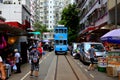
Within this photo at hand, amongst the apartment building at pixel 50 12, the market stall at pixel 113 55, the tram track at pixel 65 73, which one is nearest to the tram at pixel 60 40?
the tram track at pixel 65 73

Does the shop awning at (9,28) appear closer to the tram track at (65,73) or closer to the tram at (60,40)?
the tram track at (65,73)

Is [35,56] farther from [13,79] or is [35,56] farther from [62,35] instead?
[62,35]

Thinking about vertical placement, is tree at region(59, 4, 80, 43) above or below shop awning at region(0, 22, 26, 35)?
above

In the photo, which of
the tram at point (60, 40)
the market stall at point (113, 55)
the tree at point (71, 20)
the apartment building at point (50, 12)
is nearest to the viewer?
the market stall at point (113, 55)

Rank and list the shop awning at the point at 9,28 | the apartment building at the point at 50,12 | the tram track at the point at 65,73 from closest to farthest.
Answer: the tram track at the point at 65,73, the shop awning at the point at 9,28, the apartment building at the point at 50,12

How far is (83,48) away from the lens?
32094 mm

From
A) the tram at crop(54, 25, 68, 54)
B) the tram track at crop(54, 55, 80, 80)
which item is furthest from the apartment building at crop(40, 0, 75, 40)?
the tram track at crop(54, 55, 80, 80)

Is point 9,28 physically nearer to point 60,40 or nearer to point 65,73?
point 65,73

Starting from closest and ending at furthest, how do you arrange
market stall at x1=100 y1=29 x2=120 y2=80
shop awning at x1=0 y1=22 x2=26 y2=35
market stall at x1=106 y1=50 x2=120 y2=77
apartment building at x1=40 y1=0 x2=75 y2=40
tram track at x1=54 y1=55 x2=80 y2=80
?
market stall at x1=100 y1=29 x2=120 y2=80, tram track at x1=54 y1=55 x2=80 y2=80, market stall at x1=106 y1=50 x2=120 y2=77, shop awning at x1=0 y1=22 x2=26 y2=35, apartment building at x1=40 y1=0 x2=75 y2=40

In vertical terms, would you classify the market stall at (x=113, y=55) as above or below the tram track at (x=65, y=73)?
above

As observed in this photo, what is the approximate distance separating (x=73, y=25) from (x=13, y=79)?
64955 millimetres

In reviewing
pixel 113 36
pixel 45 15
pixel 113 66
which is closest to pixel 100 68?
pixel 113 66

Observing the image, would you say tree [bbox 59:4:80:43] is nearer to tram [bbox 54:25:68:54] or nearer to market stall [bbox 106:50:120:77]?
tram [bbox 54:25:68:54]

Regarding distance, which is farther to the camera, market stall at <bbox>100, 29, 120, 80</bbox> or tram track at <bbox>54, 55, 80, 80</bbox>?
tram track at <bbox>54, 55, 80, 80</bbox>
